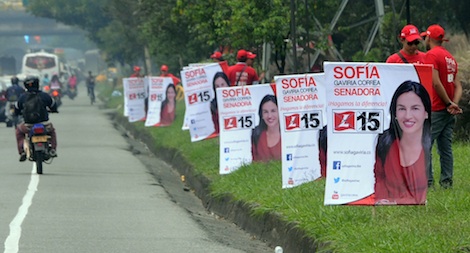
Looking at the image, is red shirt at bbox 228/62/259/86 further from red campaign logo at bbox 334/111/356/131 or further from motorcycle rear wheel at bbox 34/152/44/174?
red campaign logo at bbox 334/111/356/131

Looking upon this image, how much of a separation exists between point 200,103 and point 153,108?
38.5 ft

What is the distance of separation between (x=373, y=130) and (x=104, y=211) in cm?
517

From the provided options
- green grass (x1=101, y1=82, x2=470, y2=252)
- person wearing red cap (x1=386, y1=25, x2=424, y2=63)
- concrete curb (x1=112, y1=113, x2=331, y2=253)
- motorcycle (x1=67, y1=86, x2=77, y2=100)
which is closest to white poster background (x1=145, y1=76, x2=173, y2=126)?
concrete curb (x1=112, y1=113, x2=331, y2=253)

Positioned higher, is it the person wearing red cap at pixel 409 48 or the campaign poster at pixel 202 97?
the person wearing red cap at pixel 409 48

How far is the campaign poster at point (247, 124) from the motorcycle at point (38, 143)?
400 centimetres

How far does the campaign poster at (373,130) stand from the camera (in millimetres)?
11547

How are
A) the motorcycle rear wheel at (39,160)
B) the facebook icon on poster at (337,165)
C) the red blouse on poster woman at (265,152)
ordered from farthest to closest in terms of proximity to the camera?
the motorcycle rear wheel at (39,160), the red blouse on poster woman at (265,152), the facebook icon on poster at (337,165)

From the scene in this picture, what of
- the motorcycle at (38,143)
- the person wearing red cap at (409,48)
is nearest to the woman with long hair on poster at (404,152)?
the person wearing red cap at (409,48)

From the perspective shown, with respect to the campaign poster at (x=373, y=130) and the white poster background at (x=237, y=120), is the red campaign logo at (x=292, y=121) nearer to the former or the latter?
the white poster background at (x=237, y=120)

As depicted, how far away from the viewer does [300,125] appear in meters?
15.5

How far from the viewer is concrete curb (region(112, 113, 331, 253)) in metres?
12.1

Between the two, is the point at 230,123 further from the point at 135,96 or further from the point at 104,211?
the point at 135,96

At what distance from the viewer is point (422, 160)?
11938 mm

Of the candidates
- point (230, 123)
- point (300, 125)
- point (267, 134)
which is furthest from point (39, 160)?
point (300, 125)
